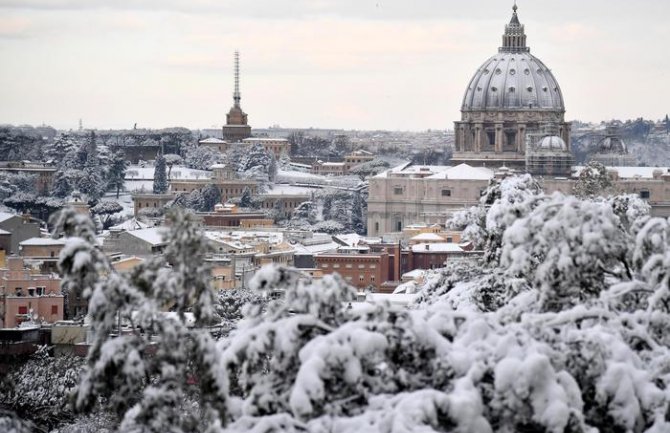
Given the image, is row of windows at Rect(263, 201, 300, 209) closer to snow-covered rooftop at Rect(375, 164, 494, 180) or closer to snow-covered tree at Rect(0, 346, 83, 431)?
snow-covered rooftop at Rect(375, 164, 494, 180)

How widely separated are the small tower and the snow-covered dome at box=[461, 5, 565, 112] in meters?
44.8

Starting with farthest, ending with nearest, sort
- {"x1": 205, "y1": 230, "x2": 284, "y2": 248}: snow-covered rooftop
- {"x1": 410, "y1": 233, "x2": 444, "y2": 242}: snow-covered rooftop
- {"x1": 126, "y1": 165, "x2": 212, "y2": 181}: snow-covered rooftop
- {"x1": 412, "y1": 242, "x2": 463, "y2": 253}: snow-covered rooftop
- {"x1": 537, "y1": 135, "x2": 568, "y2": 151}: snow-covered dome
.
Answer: {"x1": 126, "y1": 165, "x2": 212, "y2": 181}: snow-covered rooftop
{"x1": 537, "y1": 135, "x2": 568, "y2": 151}: snow-covered dome
{"x1": 410, "y1": 233, "x2": 444, "y2": 242}: snow-covered rooftop
{"x1": 205, "y1": 230, "x2": 284, "y2": 248}: snow-covered rooftop
{"x1": 412, "y1": 242, "x2": 463, "y2": 253}: snow-covered rooftop

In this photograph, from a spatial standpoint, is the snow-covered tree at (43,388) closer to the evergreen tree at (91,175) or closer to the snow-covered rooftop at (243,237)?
the snow-covered rooftop at (243,237)

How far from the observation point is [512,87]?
3871 inches

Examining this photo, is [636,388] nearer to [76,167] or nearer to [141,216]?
[141,216]

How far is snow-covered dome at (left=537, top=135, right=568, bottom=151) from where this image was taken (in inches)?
3538

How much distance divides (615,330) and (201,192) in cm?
8981

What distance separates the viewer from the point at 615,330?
37.2 feet

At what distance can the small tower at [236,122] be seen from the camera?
146375 mm

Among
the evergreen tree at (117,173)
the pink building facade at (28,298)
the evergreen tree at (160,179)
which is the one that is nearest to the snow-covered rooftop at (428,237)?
the pink building facade at (28,298)

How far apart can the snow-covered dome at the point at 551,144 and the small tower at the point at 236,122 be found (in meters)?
53.7

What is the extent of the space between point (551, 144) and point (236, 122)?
205ft

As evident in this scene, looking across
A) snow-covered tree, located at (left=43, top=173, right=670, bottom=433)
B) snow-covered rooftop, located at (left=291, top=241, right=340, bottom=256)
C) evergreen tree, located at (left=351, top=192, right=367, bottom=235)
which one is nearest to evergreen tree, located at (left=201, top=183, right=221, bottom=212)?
evergreen tree, located at (left=351, top=192, right=367, bottom=235)

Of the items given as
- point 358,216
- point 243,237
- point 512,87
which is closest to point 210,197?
point 358,216
